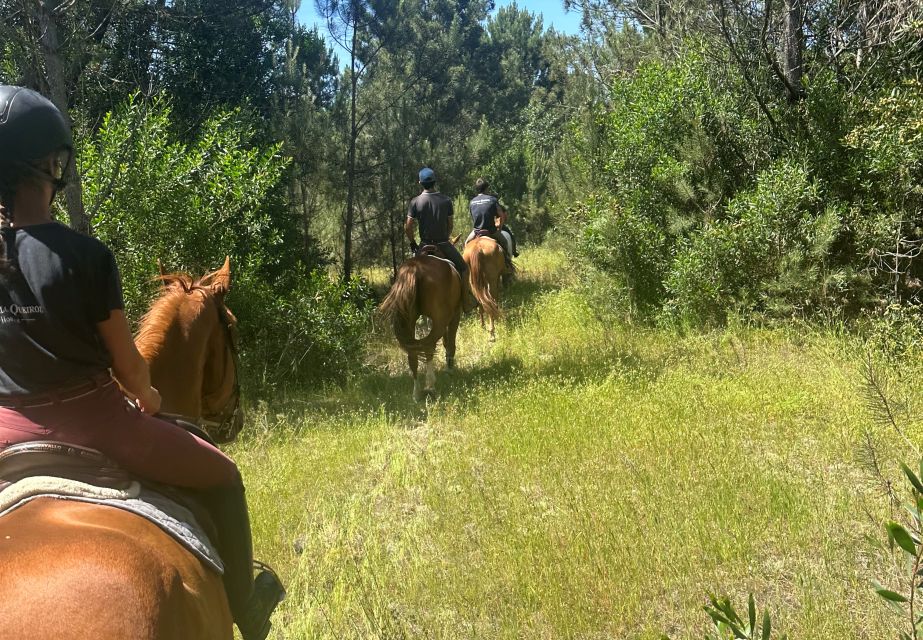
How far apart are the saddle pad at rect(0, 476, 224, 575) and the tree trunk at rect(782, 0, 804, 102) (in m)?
8.76

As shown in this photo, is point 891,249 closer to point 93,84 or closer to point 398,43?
point 398,43

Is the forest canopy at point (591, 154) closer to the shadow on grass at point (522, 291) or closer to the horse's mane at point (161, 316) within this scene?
the shadow on grass at point (522, 291)

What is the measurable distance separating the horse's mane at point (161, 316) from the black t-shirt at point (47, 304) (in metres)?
0.80

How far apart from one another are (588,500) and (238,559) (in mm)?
2617

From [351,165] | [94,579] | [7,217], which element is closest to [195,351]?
[7,217]

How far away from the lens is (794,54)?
8.30 m

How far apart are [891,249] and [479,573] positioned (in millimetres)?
6623

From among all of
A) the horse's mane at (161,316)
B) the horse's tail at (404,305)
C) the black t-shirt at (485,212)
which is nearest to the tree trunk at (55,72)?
the horse's mane at (161,316)

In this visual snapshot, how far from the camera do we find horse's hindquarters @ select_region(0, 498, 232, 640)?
4.86 ft

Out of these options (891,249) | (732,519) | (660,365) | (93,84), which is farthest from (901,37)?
(93,84)

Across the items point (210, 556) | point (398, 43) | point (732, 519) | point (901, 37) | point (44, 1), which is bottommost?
point (732, 519)

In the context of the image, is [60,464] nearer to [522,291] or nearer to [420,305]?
[420,305]

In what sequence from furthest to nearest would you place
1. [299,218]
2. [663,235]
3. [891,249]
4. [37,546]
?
1. [299,218]
2. [663,235]
3. [891,249]
4. [37,546]

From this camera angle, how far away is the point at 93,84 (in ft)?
35.1
